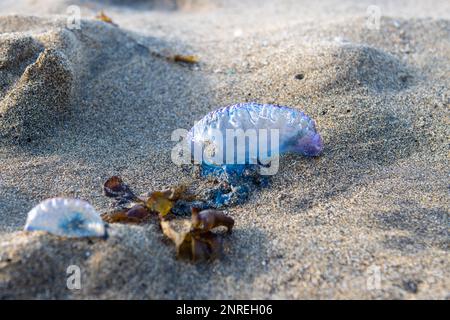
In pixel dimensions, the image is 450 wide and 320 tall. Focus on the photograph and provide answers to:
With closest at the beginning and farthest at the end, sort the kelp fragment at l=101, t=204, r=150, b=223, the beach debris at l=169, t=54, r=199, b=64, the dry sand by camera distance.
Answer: the dry sand < the kelp fragment at l=101, t=204, r=150, b=223 < the beach debris at l=169, t=54, r=199, b=64

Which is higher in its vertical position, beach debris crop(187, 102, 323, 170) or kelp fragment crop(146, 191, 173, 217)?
beach debris crop(187, 102, 323, 170)

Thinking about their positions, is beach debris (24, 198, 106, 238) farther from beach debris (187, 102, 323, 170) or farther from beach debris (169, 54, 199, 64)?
beach debris (169, 54, 199, 64)

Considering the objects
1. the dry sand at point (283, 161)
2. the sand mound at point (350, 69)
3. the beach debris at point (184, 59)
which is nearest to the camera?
the dry sand at point (283, 161)

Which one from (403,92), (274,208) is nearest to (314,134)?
(274,208)

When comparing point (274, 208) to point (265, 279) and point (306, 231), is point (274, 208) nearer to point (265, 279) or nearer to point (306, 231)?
point (306, 231)

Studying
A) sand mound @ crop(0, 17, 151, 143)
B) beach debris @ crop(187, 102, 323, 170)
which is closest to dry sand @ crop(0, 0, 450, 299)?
sand mound @ crop(0, 17, 151, 143)

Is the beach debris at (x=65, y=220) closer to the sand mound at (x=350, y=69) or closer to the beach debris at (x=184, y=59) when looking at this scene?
the sand mound at (x=350, y=69)

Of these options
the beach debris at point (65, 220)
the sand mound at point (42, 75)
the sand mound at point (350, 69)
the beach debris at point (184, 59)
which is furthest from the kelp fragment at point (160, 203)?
the beach debris at point (184, 59)
